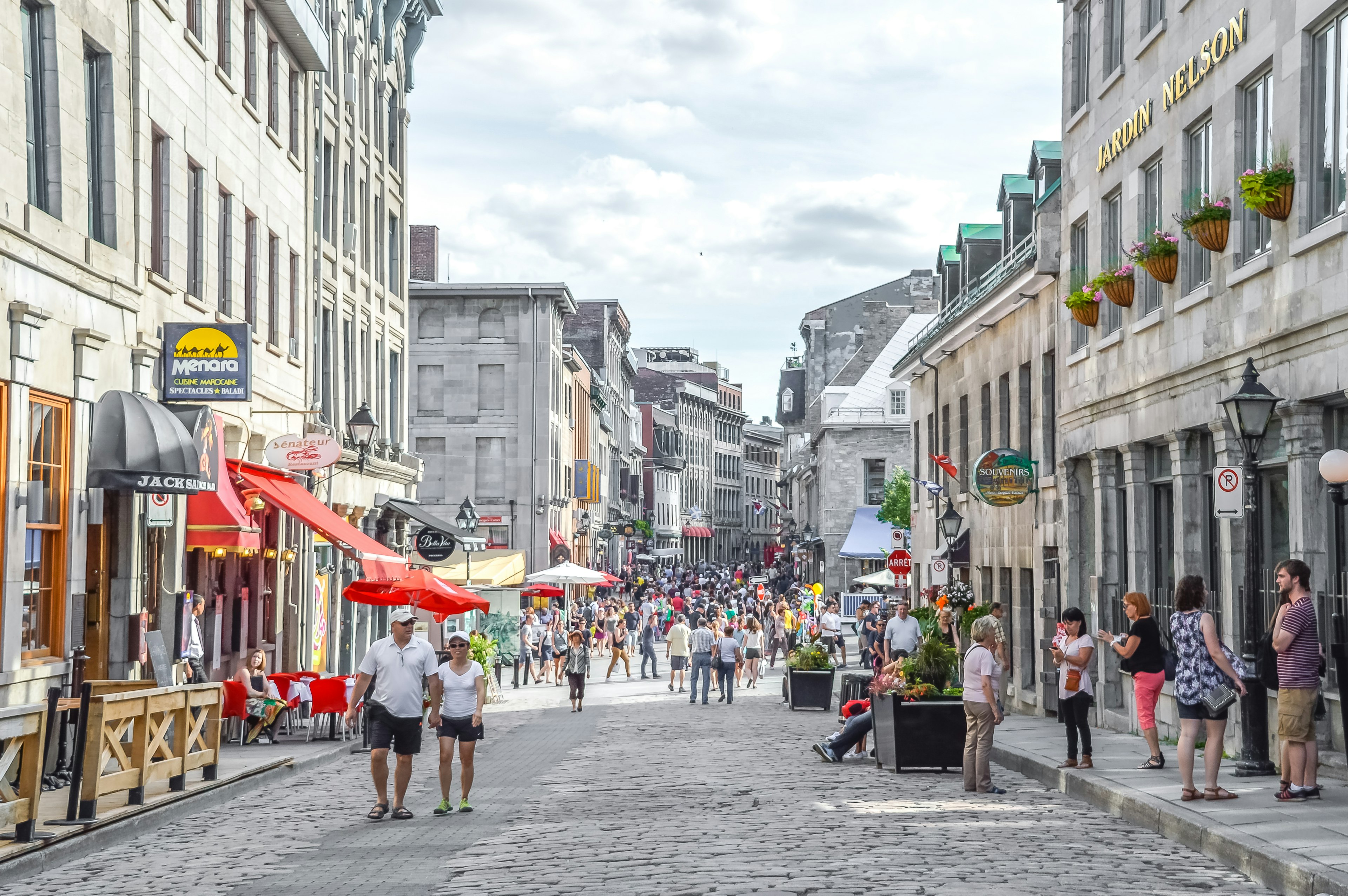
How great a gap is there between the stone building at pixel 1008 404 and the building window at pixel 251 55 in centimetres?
1189

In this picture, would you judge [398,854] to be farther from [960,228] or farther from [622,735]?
[960,228]

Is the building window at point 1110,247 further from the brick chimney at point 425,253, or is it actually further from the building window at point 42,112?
the brick chimney at point 425,253

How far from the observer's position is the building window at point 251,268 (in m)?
23.8

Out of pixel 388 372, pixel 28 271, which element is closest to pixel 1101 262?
pixel 28 271

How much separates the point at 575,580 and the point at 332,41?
16.1m

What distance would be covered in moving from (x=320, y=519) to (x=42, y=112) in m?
8.43

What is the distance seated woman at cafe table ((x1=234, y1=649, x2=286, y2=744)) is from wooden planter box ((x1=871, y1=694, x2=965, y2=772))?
7.62m

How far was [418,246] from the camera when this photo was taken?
6153cm

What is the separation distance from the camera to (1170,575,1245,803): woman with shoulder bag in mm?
12312

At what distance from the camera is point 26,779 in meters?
10.6

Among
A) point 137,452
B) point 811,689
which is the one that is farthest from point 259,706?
point 811,689

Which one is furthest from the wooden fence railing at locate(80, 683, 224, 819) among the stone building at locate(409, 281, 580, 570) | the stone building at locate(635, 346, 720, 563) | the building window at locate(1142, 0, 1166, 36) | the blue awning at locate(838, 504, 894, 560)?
the stone building at locate(635, 346, 720, 563)

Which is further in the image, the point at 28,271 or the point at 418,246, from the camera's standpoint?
the point at 418,246

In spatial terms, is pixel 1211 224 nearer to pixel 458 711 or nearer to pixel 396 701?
pixel 458 711
